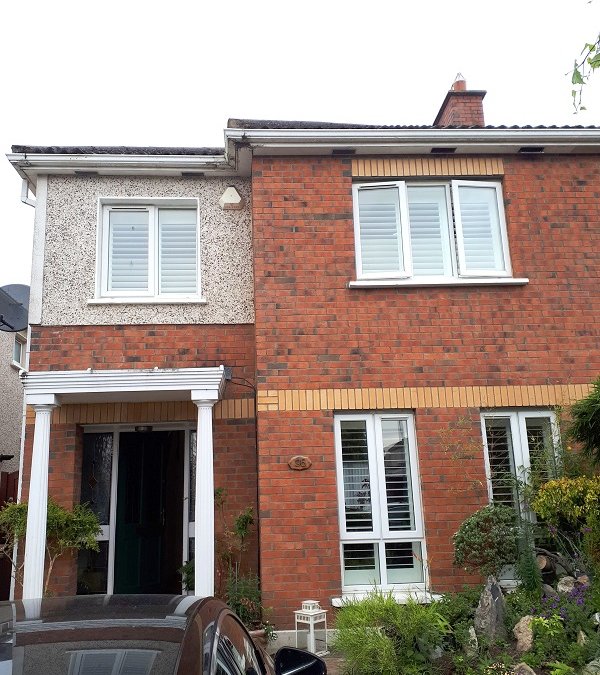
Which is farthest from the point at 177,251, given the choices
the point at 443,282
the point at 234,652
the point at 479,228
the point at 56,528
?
the point at 234,652

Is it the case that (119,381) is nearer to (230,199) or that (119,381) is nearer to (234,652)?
(230,199)

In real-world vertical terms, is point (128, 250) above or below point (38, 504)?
above

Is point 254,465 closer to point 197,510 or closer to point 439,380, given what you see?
point 197,510

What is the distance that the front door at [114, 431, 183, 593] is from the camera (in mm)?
9500

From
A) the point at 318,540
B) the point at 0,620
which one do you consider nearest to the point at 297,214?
the point at 318,540

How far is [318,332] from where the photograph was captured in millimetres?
8422

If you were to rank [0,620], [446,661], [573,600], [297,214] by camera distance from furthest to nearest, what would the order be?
1. [297,214]
2. [573,600]
3. [446,661]
4. [0,620]

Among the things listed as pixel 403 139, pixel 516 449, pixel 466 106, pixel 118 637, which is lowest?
pixel 118 637

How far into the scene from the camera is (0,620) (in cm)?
262

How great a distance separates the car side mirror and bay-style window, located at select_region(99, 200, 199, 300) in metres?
6.09

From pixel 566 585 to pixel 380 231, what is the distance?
448 cm

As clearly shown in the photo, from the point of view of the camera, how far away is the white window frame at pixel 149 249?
9180mm

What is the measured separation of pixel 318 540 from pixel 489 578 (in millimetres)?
1850

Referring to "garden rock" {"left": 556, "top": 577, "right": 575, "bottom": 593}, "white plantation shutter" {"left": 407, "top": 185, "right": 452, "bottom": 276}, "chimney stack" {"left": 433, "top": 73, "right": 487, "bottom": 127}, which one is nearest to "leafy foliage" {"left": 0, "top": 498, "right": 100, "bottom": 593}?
"white plantation shutter" {"left": 407, "top": 185, "right": 452, "bottom": 276}
